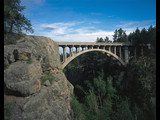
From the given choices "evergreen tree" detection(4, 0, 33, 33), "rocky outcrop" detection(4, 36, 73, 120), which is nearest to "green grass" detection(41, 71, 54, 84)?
"rocky outcrop" detection(4, 36, 73, 120)

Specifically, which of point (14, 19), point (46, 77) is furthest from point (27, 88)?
point (14, 19)

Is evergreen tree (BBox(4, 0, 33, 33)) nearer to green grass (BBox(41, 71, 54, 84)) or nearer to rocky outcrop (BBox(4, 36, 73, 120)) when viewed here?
rocky outcrop (BBox(4, 36, 73, 120))

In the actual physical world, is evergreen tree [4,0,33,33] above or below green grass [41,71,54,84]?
above

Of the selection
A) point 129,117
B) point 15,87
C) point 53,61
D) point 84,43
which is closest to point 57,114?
point 15,87

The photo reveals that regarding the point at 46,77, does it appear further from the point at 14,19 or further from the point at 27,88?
the point at 14,19

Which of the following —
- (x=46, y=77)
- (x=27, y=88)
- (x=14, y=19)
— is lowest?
(x=27, y=88)

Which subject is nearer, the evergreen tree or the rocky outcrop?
the rocky outcrop

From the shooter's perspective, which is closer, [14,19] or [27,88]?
[27,88]

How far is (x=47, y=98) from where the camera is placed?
8781 mm

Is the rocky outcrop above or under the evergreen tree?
under

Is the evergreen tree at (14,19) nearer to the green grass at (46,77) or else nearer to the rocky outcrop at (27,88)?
the rocky outcrop at (27,88)

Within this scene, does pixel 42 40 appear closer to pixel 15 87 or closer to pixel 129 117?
pixel 15 87

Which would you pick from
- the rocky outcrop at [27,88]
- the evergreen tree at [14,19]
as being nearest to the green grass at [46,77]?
the rocky outcrop at [27,88]

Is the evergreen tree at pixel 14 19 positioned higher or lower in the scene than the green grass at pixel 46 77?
higher
